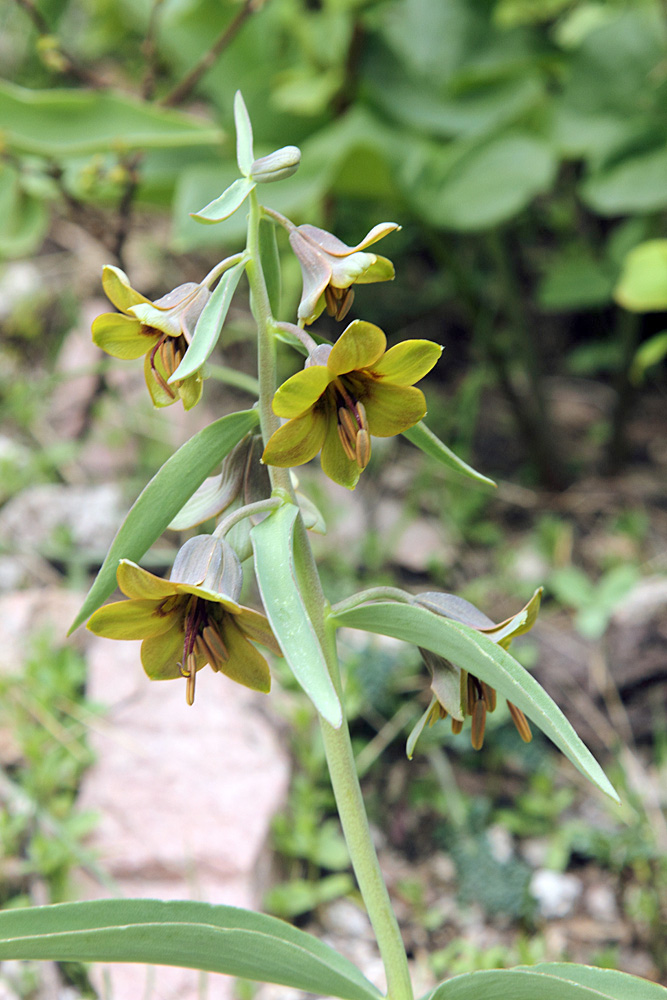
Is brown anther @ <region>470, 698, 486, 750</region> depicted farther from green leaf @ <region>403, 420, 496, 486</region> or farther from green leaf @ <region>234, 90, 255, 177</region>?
green leaf @ <region>234, 90, 255, 177</region>

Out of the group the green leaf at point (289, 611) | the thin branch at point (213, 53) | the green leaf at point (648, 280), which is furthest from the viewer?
the thin branch at point (213, 53)

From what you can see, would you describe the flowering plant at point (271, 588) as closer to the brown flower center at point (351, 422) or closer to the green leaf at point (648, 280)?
the brown flower center at point (351, 422)

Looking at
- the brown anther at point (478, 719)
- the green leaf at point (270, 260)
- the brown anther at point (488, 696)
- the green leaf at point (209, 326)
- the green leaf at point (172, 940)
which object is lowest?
the green leaf at point (172, 940)

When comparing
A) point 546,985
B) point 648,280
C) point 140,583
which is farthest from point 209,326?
point 648,280

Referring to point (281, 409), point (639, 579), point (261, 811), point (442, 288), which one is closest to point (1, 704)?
point (261, 811)

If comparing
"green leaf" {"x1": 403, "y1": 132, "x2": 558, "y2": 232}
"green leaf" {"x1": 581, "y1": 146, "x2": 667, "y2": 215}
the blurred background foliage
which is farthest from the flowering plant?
"green leaf" {"x1": 581, "y1": 146, "x2": 667, "y2": 215}

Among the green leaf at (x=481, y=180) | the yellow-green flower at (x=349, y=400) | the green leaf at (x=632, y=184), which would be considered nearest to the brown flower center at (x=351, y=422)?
the yellow-green flower at (x=349, y=400)
